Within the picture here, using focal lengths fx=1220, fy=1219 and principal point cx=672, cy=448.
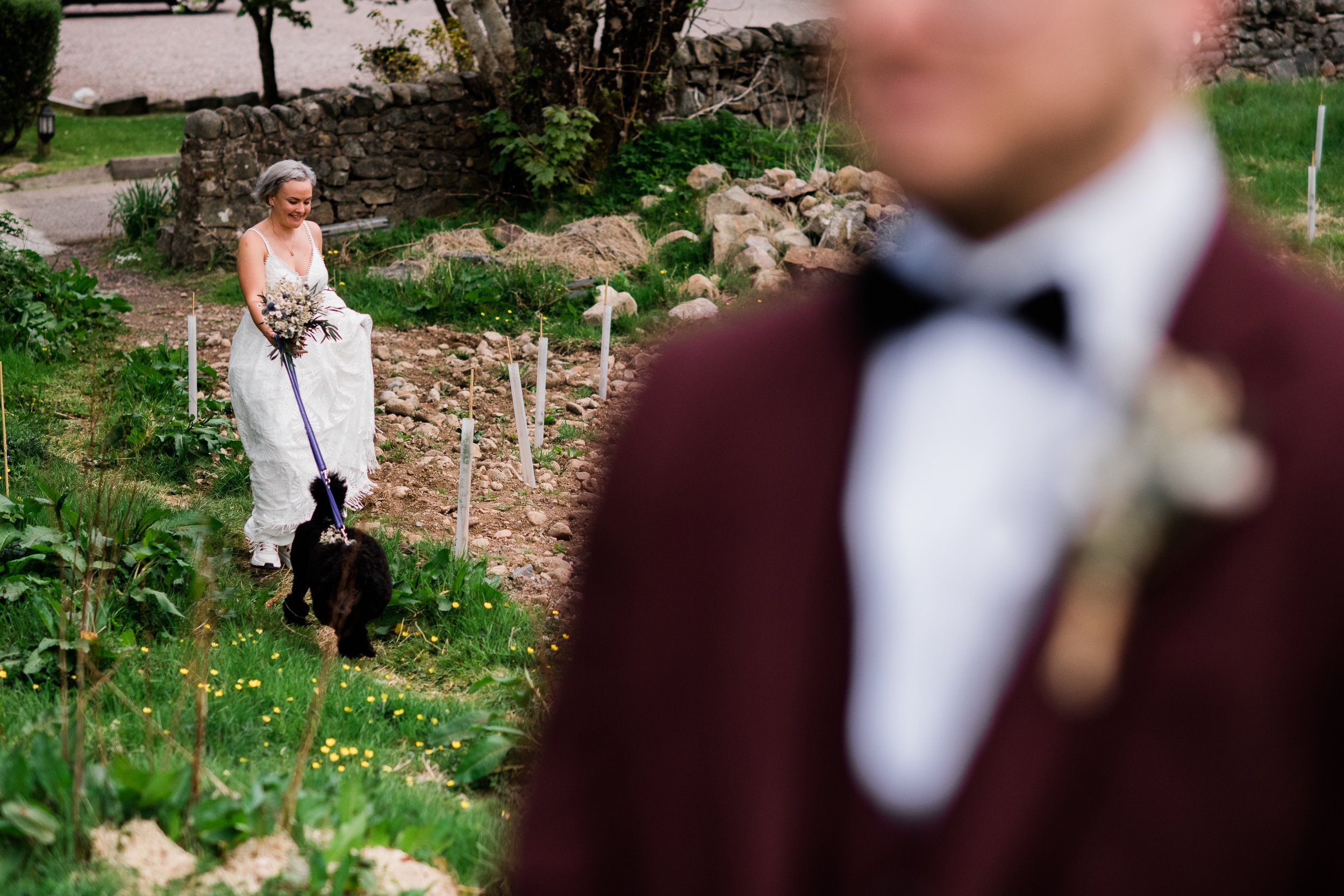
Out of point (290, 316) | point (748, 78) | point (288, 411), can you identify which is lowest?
point (288, 411)

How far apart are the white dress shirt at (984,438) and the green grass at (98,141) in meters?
17.1

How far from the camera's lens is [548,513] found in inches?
274

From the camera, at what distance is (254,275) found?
20.4 ft

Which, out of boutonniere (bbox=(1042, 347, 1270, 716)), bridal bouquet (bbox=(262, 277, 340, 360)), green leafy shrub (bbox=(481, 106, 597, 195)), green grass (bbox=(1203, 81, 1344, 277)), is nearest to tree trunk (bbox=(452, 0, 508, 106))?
green leafy shrub (bbox=(481, 106, 597, 195))

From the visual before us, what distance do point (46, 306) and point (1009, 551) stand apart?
994 cm

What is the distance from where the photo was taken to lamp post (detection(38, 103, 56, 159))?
1634 centimetres

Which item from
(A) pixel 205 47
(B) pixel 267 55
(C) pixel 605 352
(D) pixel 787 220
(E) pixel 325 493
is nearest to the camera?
(E) pixel 325 493

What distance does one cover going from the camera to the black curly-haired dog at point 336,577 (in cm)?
492

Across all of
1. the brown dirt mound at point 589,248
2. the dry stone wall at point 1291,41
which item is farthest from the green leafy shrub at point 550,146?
the dry stone wall at point 1291,41

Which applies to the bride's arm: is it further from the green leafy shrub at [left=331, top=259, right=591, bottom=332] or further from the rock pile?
the rock pile

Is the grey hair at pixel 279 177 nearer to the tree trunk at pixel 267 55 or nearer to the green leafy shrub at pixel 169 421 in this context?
the green leafy shrub at pixel 169 421

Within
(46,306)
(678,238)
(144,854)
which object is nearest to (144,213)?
(46,306)

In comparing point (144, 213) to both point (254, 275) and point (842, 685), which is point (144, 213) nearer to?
point (254, 275)

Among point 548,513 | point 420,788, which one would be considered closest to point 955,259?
point 420,788
